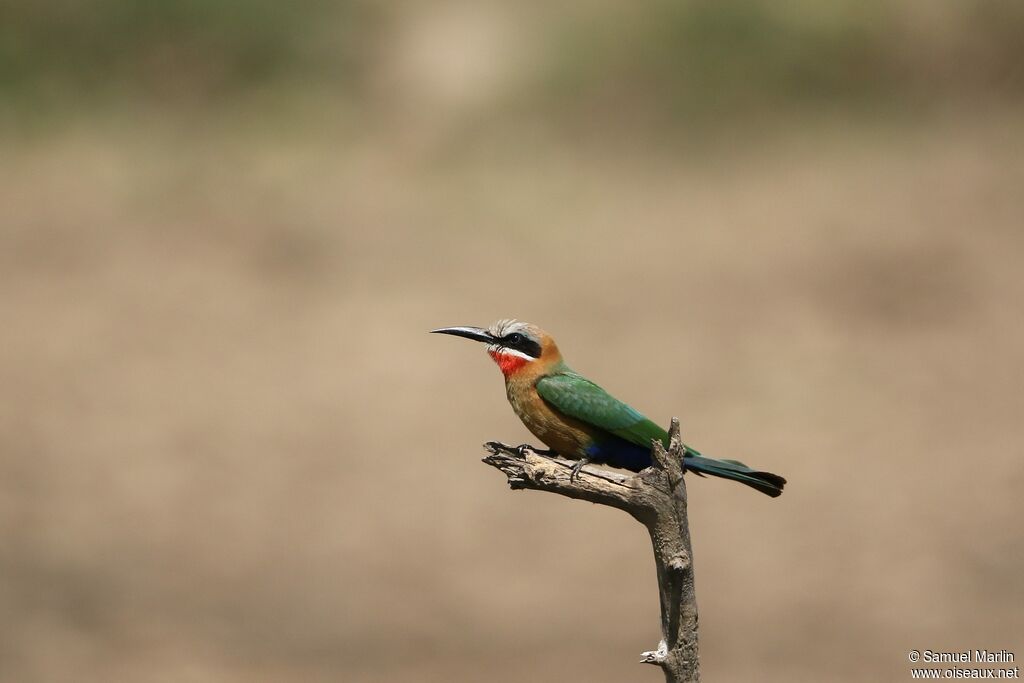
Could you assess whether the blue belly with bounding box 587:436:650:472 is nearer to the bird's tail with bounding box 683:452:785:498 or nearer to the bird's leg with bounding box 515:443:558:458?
the bird's leg with bounding box 515:443:558:458

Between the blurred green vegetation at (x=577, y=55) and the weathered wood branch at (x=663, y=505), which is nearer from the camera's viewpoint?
the weathered wood branch at (x=663, y=505)

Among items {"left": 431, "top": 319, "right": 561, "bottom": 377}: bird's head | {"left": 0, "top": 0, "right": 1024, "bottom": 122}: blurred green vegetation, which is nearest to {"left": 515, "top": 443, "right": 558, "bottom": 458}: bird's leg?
{"left": 431, "top": 319, "right": 561, "bottom": 377}: bird's head

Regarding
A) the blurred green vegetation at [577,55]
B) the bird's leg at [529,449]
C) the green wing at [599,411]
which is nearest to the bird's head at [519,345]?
the green wing at [599,411]

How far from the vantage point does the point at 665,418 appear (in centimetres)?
1219

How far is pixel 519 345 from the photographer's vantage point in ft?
17.5

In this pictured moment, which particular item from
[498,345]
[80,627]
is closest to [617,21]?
[80,627]

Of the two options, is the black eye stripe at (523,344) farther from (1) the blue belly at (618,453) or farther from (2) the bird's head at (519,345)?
(1) the blue belly at (618,453)

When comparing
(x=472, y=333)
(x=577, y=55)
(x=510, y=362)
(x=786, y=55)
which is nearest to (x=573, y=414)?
(x=510, y=362)

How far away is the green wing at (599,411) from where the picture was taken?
199 inches

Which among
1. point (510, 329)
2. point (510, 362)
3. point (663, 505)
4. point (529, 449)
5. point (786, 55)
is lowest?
point (663, 505)

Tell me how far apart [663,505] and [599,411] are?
0.52 m

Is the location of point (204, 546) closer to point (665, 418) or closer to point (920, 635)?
point (665, 418)

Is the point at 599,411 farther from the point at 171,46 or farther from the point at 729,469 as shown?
the point at 171,46

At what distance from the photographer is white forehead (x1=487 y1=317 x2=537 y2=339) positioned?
5309mm
